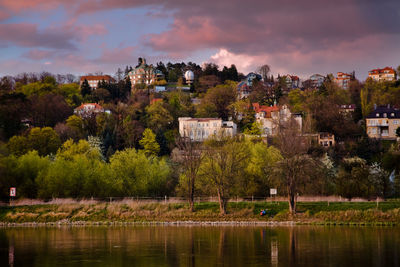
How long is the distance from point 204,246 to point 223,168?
21.0 meters

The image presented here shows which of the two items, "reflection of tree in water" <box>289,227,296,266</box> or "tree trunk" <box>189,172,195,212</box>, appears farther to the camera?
"tree trunk" <box>189,172,195,212</box>

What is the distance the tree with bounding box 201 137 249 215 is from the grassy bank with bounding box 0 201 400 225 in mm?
2076

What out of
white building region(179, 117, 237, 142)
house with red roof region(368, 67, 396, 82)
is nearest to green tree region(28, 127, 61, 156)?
white building region(179, 117, 237, 142)

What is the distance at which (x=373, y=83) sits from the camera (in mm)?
140750

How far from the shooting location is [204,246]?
1483 inches

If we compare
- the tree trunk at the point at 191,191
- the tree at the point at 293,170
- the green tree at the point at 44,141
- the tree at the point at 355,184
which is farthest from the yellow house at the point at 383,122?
the tree trunk at the point at 191,191

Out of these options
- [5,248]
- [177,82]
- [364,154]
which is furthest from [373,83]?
[5,248]

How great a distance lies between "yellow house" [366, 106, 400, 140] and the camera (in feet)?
385

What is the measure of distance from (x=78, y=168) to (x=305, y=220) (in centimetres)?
2911

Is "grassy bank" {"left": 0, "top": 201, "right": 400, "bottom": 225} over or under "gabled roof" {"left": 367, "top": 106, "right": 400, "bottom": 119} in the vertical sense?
under

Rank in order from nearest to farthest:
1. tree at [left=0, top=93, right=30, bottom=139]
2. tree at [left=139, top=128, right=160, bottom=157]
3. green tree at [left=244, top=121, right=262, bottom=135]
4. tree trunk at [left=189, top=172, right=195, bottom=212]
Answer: tree trunk at [left=189, top=172, right=195, bottom=212], tree at [left=0, top=93, right=30, bottom=139], tree at [left=139, top=128, right=160, bottom=157], green tree at [left=244, top=121, right=262, bottom=135]

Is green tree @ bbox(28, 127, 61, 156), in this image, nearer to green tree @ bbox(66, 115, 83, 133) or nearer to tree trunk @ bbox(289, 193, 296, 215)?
green tree @ bbox(66, 115, 83, 133)

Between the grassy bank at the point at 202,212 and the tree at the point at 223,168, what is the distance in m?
2.08

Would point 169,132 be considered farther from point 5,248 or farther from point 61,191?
point 5,248
